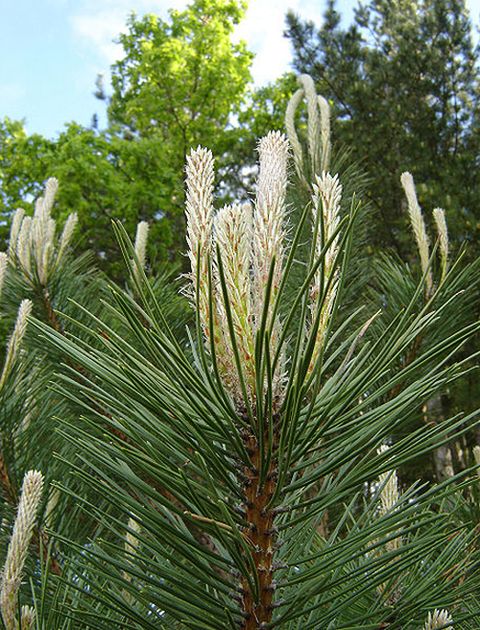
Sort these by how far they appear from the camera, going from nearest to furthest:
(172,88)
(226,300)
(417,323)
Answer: (226,300), (417,323), (172,88)

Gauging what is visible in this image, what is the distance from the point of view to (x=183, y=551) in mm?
750

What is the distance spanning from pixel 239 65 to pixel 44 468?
1083cm

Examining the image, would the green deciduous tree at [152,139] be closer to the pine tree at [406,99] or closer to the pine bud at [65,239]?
the pine tree at [406,99]

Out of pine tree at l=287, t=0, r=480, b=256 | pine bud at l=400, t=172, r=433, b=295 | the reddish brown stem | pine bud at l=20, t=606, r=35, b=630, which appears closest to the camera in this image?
the reddish brown stem

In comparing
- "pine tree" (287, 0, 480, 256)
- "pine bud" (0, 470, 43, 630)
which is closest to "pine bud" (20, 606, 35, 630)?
"pine bud" (0, 470, 43, 630)

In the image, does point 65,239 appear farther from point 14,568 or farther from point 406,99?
point 406,99

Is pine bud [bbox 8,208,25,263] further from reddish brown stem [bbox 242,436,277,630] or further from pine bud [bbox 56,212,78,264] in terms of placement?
reddish brown stem [bbox 242,436,277,630]

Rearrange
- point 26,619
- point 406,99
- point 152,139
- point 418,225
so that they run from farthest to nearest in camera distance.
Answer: point 152,139 < point 406,99 < point 418,225 < point 26,619

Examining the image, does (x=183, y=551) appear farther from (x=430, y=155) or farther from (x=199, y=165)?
(x=430, y=155)

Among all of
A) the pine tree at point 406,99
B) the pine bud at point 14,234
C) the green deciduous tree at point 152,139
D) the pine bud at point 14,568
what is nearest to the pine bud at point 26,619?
the pine bud at point 14,568

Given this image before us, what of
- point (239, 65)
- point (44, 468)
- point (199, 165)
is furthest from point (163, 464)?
point (239, 65)

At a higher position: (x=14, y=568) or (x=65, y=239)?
(x=65, y=239)

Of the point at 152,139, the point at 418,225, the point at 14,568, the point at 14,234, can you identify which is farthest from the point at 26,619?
the point at 152,139

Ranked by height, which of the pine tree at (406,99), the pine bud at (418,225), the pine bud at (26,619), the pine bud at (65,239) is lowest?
the pine bud at (26,619)
